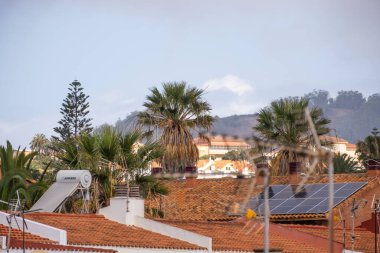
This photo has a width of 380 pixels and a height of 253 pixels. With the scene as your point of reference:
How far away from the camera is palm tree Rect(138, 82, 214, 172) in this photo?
7294 cm

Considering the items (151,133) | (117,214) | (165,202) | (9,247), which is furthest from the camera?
(151,133)

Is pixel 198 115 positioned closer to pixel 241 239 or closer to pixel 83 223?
pixel 241 239

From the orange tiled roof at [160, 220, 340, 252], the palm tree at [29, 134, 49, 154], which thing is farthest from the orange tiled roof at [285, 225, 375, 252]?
the palm tree at [29, 134, 49, 154]

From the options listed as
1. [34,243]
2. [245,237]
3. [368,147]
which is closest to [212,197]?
[245,237]

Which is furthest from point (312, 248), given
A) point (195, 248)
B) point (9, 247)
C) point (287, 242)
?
point (9, 247)

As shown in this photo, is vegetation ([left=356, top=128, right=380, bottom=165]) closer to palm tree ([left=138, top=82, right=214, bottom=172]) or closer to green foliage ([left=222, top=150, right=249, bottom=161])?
palm tree ([left=138, top=82, right=214, bottom=172])

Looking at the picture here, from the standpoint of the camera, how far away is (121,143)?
174 ft

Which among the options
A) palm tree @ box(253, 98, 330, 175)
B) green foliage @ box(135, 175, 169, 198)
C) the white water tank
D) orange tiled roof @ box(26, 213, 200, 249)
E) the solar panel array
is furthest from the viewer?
palm tree @ box(253, 98, 330, 175)

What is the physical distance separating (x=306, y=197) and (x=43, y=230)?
2586 cm

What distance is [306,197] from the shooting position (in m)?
63.4

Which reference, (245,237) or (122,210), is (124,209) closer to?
(122,210)

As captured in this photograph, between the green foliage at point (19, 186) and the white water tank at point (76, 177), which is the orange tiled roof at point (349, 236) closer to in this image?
the white water tank at point (76, 177)

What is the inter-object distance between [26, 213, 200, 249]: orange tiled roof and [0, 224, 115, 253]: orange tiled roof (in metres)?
1.09

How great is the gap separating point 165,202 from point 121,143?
22.1 feet
